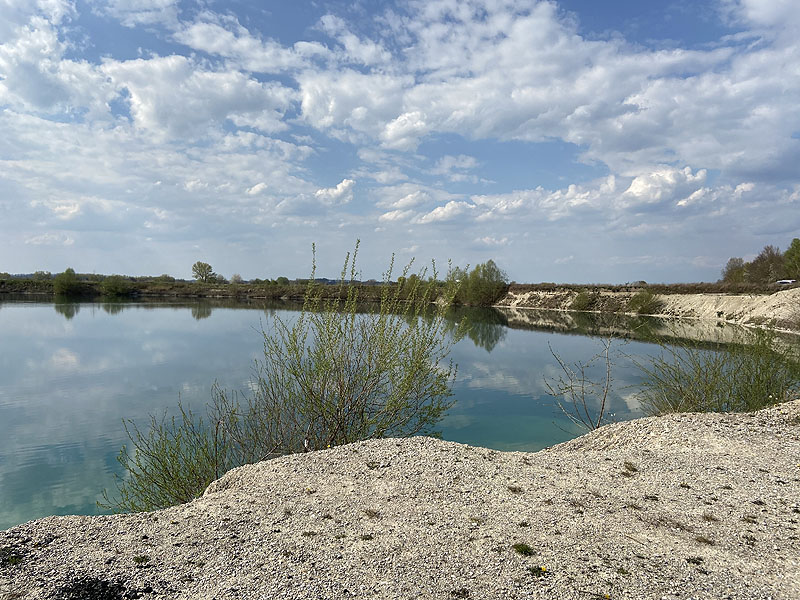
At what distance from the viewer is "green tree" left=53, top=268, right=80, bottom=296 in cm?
8081

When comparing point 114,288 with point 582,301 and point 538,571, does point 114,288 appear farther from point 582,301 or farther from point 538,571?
point 538,571

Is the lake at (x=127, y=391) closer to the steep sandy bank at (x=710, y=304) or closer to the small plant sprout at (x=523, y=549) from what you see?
the small plant sprout at (x=523, y=549)

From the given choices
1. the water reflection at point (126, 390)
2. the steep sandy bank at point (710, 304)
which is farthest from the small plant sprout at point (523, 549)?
the steep sandy bank at point (710, 304)

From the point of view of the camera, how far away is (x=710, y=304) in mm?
52969

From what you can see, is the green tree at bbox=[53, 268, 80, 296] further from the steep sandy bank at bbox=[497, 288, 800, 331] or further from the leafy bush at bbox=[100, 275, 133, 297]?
the steep sandy bank at bbox=[497, 288, 800, 331]

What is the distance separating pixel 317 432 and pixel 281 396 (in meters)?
1.07

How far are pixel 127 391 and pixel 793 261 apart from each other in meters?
69.1

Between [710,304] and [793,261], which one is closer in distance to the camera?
[710,304]

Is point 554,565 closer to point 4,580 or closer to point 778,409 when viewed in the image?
point 4,580

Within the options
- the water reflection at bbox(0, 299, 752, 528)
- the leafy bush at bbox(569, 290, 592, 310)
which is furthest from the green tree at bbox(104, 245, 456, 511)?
the leafy bush at bbox(569, 290, 592, 310)

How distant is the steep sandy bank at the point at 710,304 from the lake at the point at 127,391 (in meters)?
14.0

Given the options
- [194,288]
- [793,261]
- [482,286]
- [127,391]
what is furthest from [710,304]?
[194,288]

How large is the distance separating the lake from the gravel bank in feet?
16.0

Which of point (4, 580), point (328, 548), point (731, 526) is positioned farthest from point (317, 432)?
point (731, 526)
